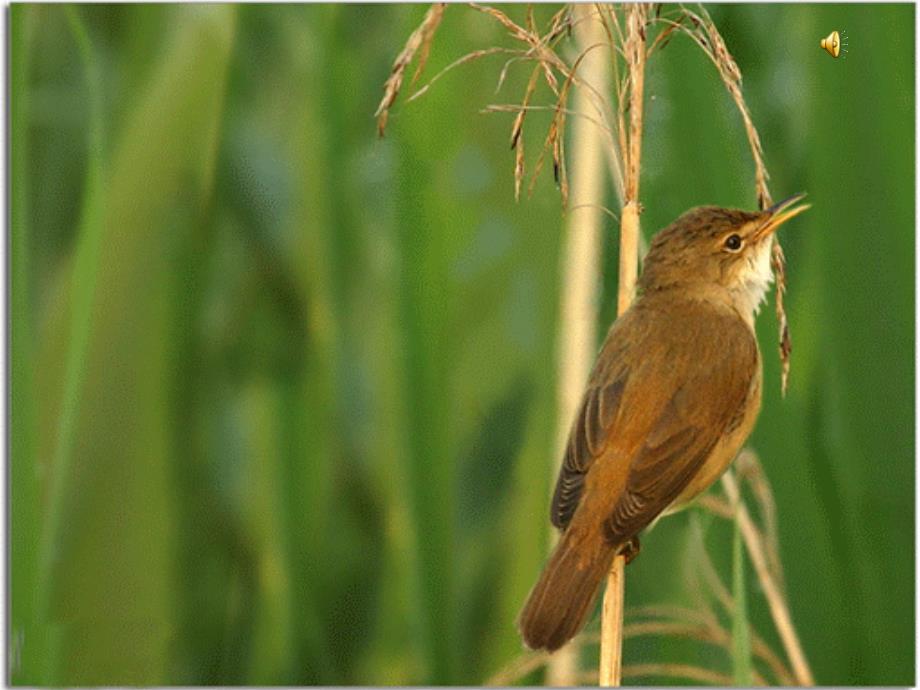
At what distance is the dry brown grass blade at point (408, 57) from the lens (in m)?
2.26

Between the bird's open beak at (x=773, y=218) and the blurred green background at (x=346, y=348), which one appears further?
the blurred green background at (x=346, y=348)

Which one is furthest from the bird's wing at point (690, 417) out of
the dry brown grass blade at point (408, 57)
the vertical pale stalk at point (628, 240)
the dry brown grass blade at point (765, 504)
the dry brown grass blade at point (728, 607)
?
the dry brown grass blade at point (408, 57)

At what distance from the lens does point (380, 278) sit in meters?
2.52

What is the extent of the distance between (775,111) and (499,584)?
0.97 meters

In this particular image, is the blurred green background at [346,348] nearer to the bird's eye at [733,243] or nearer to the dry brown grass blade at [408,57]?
the dry brown grass blade at [408,57]

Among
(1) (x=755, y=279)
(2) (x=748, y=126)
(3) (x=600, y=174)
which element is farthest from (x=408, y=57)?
(1) (x=755, y=279)

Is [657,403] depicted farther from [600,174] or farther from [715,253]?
[600,174]

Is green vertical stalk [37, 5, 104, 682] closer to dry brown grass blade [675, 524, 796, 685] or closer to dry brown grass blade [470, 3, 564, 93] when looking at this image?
dry brown grass blade [470, 3, 564, 93]

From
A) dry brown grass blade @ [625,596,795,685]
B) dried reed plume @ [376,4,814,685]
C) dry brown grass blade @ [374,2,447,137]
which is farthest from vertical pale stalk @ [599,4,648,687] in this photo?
dry brown grass blade @ [374,2,447,137]

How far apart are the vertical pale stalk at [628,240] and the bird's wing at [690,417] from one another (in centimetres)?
11

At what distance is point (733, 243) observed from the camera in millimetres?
2271

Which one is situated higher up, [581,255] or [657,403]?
[581,255]

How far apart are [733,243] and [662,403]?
0.95 ft

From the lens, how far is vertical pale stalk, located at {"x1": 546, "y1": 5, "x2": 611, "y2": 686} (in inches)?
94.8
